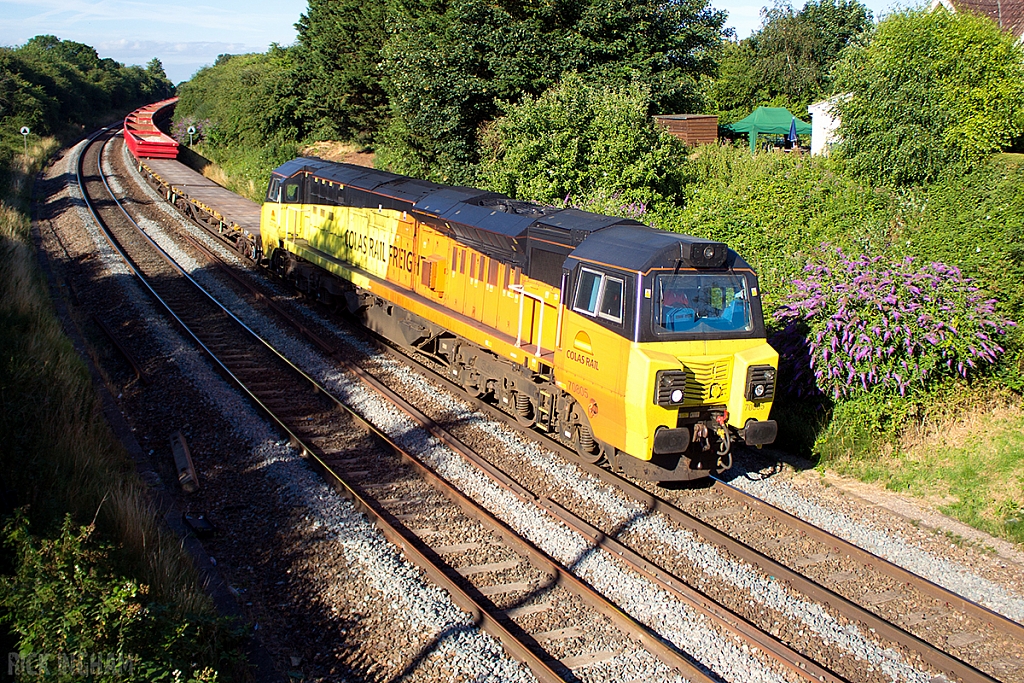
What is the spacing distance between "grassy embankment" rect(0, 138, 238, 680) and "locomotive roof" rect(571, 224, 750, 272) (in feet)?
19.4

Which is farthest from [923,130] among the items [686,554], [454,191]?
[686,554]

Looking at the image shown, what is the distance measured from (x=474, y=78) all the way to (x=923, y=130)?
510 inches

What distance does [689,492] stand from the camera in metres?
10.4

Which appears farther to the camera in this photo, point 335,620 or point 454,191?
point 454,191

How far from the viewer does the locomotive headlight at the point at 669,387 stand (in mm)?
8820

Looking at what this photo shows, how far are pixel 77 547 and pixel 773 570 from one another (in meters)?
6.90

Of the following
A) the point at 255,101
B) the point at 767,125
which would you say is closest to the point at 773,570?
the point at 767,125

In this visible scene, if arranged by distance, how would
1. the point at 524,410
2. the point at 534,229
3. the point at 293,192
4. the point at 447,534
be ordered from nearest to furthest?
1. the point at 447,534
2. the point at 534,229
3. the point at 524,410
4. the point at 293,192

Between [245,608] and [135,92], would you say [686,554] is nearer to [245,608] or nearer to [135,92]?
[245,608]

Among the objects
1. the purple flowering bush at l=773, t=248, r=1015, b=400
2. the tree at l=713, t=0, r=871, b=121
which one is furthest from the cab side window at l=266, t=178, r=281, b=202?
the tree at l=713, t=0, r=871, b=121

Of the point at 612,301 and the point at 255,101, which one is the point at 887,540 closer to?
the point at 612,301

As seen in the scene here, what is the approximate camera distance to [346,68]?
118 feet

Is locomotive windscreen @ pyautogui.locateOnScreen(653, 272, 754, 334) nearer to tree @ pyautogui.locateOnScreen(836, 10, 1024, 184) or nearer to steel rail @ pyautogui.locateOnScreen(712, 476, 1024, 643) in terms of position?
steel rail @ pyautogui.locateOnScreen(712, 476, 1024, 643)

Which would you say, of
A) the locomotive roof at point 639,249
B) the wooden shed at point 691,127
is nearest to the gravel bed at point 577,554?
the locomotive roof at point 639,249
